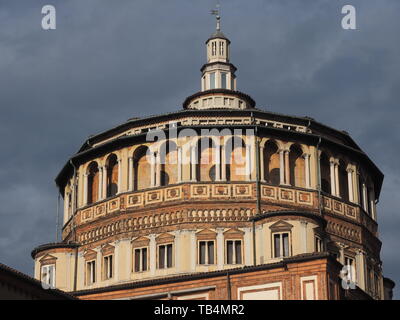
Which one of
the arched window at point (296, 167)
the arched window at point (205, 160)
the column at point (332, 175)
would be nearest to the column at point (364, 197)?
the column at point (332, 175)

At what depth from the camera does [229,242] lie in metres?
53.6

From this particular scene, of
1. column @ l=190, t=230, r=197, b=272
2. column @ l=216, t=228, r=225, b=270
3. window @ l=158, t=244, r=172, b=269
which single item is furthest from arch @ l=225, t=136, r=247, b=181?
window @ l=158, t=244, r=172, b=269

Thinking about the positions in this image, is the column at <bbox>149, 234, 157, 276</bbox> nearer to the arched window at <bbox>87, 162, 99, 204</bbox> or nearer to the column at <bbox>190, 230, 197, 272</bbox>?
the column at <bbox>190, 230, 197, 272</bbox>

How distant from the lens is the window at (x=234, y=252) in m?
52.9

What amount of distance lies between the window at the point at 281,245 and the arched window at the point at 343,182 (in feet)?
24.7

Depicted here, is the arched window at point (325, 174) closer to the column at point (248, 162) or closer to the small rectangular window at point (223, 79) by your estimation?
the column at point (248, 162)

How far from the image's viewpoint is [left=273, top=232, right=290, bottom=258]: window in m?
51.1

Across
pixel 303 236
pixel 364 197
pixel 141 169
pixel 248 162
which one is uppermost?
pixel 141 169

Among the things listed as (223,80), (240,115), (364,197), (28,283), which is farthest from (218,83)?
(28,283)

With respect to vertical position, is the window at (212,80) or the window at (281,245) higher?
the window at (212,80)

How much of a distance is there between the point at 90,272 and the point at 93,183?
5.16 metres

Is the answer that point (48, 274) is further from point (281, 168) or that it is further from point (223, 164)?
point (281, 168)

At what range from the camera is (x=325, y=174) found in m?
57.3
